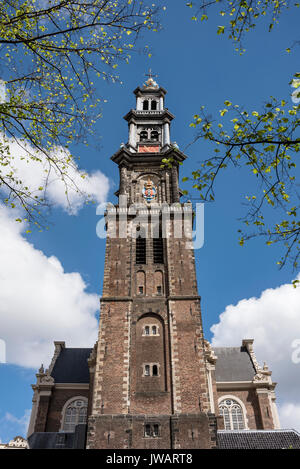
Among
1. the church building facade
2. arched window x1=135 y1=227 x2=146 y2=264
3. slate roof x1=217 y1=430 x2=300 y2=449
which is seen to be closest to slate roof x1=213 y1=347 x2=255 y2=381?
the church building facade

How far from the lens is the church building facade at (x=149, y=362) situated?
20797 mm

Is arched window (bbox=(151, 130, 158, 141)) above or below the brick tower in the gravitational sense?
above

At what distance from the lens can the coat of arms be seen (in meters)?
33.0

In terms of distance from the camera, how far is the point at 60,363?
3534 cm

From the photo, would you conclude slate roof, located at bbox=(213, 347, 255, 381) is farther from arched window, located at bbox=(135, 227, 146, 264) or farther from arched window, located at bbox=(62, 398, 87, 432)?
arched window, located at bbox=(135, 227, 146, 264)

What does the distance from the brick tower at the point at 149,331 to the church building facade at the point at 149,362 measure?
58mm

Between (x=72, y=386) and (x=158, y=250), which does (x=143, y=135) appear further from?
(x=72, y=386)

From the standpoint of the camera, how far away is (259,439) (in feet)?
76.9

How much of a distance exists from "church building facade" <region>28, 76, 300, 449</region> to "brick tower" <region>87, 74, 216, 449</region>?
58mm

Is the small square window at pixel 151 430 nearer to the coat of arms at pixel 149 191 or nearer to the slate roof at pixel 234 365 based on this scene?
the slate roof at pixel 234 365

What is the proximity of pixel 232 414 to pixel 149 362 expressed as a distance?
1113 cm
